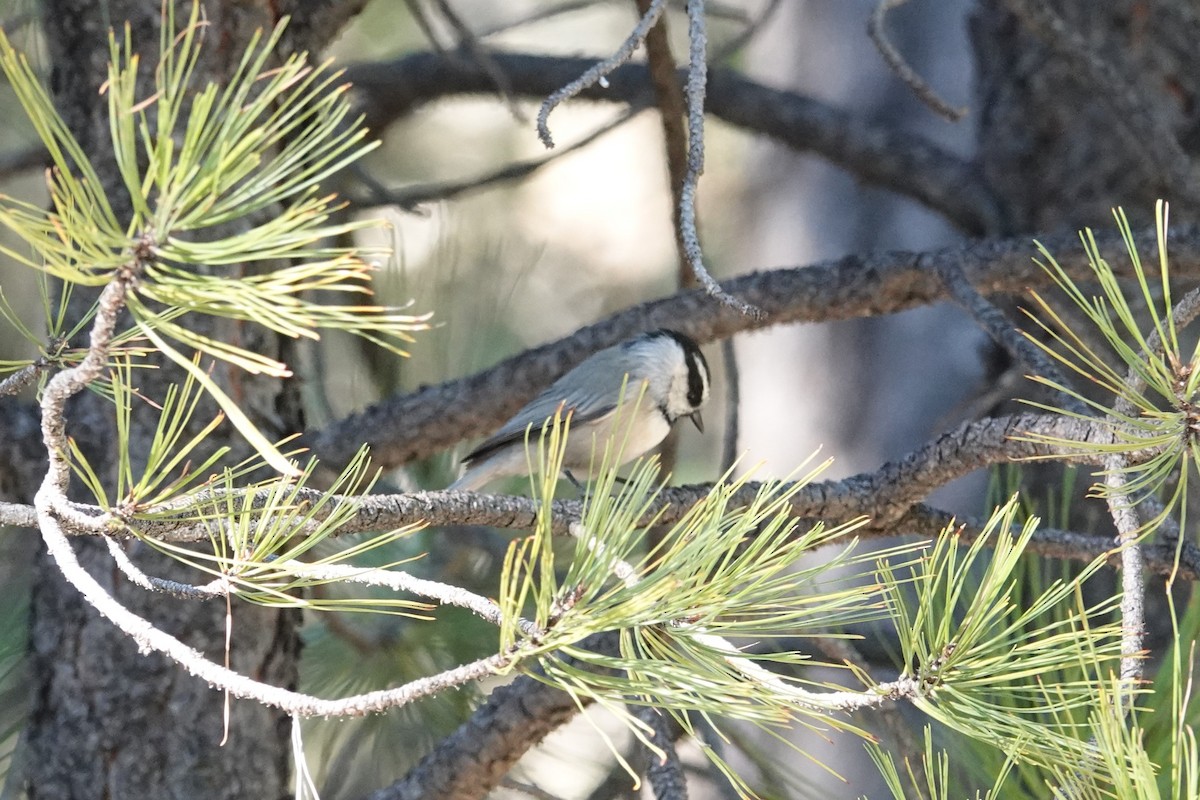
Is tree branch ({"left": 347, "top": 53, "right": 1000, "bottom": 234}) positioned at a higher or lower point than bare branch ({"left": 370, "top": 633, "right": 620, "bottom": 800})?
higher

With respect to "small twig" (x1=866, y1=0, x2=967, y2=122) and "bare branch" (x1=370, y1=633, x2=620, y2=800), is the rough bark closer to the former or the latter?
"small twig" (x1=866, y1=0, x2=967, y2=122)

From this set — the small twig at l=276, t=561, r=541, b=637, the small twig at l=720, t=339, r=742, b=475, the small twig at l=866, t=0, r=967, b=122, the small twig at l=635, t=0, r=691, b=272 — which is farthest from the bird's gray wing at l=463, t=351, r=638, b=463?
the small twig at l=276, t=561, r=541, b=637

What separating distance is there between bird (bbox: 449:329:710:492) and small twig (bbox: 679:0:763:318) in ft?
4.31

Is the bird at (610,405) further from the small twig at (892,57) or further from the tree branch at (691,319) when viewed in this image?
the small twig at (892,57)

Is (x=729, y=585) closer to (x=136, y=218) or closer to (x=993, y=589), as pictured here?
(x=993, y=589)

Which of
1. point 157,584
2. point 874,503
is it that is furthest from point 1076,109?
point 157,584

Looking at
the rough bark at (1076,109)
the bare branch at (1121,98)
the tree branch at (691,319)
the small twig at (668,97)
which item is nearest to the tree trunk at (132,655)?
the tree branch at (691,319)

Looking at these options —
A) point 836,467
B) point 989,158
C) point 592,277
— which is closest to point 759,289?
point 989,158

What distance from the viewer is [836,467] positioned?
9.77 feet

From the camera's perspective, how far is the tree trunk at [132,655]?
1.71 meters

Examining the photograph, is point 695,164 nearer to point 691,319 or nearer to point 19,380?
point 19,380

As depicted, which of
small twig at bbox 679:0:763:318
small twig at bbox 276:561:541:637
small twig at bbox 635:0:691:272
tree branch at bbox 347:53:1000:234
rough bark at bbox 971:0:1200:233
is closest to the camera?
small twig at bbox 276:561:541:637

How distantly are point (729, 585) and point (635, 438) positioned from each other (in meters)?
1.59

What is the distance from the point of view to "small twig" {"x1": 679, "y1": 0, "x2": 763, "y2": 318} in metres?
0.97
